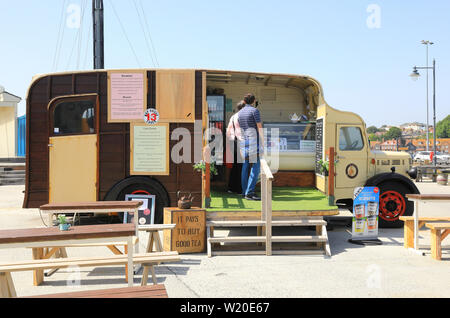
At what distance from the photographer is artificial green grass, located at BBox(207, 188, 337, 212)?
6.93m

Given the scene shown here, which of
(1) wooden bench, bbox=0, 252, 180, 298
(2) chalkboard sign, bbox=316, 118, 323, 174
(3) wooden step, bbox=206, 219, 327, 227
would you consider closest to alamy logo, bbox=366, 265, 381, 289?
(3) wooden step, bbox=206, 219, 327, 227

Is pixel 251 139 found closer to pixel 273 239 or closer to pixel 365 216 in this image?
pixel 273 239

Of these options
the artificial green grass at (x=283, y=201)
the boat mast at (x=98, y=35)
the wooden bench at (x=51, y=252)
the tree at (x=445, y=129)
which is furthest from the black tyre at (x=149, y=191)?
the tree at (x=445, y=129)

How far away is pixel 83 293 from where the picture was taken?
310 centimetres

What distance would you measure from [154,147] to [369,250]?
409cm

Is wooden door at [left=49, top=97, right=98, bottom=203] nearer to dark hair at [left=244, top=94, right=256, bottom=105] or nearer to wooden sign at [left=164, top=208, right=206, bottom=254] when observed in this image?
wooden sign at [left=164, top=208, right=206, bottom=254]

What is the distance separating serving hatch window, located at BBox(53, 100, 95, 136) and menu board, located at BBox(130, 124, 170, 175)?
0.82 m

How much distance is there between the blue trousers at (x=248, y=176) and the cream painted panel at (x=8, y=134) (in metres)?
17.9

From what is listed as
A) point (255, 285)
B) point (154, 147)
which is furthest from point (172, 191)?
point (255, 285)

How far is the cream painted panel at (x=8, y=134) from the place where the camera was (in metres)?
22.0

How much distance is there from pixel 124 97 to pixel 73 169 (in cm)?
161

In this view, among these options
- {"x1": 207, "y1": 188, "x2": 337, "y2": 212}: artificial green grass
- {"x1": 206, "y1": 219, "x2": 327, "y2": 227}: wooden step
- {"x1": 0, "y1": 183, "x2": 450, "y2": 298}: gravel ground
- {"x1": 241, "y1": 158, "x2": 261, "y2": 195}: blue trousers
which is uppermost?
{"x1": 241, "y1": 158, "x2": 261, "y2": 195}: blue trousers
